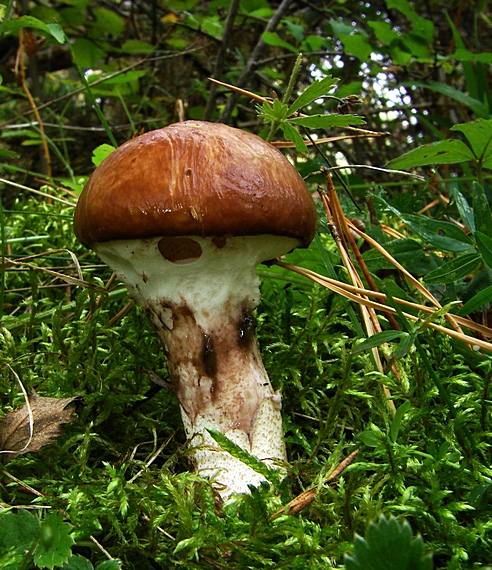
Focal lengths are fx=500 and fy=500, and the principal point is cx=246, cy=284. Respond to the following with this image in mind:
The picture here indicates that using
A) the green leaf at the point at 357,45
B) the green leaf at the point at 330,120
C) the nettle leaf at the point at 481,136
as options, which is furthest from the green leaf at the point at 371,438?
the green leaf at the point at 357,45

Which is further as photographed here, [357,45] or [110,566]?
[357,45]

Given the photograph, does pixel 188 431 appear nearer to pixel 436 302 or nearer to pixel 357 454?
pixel 357 454

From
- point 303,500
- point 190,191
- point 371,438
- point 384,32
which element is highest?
point 384,32

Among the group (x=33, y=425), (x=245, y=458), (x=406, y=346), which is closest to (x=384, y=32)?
(x=406, y=346)

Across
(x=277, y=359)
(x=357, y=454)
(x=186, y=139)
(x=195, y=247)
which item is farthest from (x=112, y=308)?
(x=357, y=454)

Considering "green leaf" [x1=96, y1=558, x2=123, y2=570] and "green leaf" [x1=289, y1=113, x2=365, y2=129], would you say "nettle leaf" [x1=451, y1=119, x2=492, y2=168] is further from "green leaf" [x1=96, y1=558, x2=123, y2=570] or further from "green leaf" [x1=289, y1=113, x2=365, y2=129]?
"green leaf" [x1=96, y1=558, x2=123, y2=570]

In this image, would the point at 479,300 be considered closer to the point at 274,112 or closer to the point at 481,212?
the point at 481,212

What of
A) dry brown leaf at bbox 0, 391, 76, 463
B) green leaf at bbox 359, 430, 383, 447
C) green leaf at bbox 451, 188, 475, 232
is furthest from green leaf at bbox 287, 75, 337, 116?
dry brown leaf at bbox 0, 391, 76, 463
